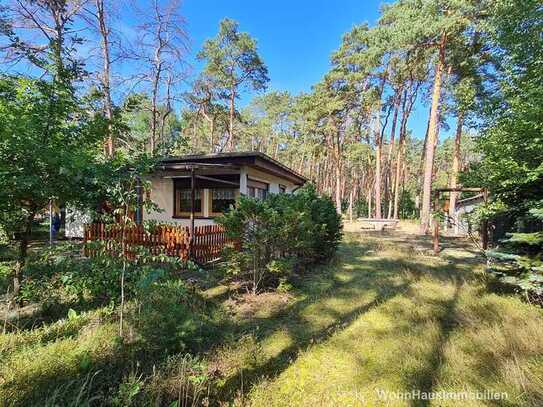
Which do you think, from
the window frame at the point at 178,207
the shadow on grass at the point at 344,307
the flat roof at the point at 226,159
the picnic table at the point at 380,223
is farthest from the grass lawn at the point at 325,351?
the picnic table at the point at 380,223

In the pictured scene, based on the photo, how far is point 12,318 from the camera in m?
Answer: 3.54

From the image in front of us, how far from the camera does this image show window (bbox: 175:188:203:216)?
32.6 ft

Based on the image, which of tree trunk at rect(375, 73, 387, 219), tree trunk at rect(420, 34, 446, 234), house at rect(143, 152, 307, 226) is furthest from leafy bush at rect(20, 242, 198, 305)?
tree trunk at rect(375, 73, 387, 219)

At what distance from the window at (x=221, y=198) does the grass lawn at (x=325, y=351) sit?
483cm

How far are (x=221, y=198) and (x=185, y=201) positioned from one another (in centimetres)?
140

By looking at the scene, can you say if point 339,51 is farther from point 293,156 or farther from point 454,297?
point 454,297

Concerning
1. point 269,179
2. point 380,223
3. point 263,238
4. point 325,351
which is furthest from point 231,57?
point 325,351

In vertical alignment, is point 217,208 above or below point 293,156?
below

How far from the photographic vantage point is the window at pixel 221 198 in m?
9.77

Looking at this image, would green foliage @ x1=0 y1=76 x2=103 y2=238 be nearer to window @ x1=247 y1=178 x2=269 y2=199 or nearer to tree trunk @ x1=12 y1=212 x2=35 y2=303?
tree trunk @ x1=12 y1=212 x2=35 y2=303

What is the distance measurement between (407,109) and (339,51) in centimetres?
795

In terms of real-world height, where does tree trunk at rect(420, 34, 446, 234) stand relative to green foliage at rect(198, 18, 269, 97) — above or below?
below

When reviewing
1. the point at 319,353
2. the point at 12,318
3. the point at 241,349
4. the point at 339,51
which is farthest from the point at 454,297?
the point at 339,51

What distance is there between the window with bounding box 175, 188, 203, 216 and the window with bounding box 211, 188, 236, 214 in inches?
19.8
